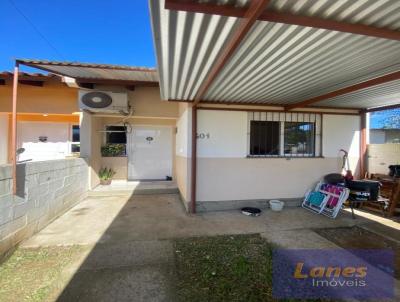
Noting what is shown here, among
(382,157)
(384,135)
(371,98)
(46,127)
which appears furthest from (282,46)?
(384,135)

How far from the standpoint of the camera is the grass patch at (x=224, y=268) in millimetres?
2248

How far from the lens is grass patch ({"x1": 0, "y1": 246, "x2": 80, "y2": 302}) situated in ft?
7.17

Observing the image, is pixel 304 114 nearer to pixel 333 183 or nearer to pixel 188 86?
pixel 333 183

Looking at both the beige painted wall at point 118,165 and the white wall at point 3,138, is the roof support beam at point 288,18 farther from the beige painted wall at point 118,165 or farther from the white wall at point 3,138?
the white wall at point 3,138

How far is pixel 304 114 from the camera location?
18.5ft

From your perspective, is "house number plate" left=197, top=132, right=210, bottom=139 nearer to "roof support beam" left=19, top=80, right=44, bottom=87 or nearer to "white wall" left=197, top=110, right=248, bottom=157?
"white wall" left=197, top=110, right=248, bottom=157

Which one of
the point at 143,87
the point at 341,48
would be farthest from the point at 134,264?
the point at 143,87

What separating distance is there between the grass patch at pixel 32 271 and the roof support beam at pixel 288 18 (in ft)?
9.48

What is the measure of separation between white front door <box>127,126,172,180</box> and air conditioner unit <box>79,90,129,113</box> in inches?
70.8

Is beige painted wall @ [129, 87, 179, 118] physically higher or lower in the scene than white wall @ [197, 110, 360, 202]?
higher

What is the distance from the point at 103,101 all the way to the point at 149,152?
8.03 feet

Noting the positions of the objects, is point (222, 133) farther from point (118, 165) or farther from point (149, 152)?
point (118, 165)

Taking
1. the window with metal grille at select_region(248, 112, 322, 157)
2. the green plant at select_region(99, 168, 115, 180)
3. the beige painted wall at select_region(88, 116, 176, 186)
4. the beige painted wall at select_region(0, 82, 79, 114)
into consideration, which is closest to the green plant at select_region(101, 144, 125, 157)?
the beige painted wall at select_region(88, 116, 176, 186)

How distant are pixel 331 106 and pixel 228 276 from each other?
4.98 metres
